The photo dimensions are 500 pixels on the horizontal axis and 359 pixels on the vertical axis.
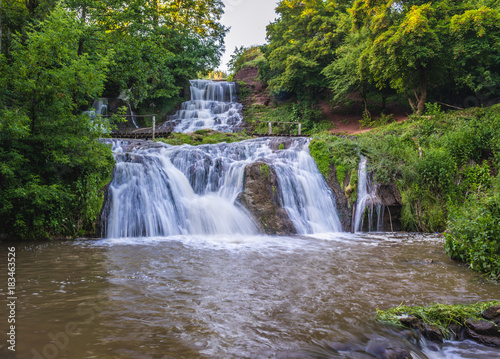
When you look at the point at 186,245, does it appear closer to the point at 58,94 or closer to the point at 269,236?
the point at 269,236

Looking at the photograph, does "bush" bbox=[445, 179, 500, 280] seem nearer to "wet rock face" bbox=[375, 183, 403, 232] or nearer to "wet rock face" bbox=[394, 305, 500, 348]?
"wet rock face" bbox=[394, 305, 500, 348]

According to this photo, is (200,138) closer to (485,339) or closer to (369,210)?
(369,210)

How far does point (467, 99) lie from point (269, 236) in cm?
2172

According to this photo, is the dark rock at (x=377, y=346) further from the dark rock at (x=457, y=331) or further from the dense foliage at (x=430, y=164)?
the dense foliage at (x=430, y=164)

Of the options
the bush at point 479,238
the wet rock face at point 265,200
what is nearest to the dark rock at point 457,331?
the bush at point 479,238

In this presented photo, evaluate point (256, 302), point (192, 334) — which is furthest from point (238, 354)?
point (256, 302)

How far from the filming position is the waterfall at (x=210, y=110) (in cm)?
2392

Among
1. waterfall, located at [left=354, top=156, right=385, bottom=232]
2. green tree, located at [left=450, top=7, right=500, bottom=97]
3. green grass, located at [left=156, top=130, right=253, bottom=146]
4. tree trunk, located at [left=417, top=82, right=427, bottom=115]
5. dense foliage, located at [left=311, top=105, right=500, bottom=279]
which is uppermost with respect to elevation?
green tree, located at [left=450, top=7, right=500, bottom=97]

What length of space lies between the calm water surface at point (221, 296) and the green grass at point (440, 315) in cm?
17

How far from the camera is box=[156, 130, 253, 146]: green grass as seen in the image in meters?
14.2

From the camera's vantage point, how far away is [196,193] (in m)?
10.5

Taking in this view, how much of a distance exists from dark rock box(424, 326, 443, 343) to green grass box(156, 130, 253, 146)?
1227 centimetres

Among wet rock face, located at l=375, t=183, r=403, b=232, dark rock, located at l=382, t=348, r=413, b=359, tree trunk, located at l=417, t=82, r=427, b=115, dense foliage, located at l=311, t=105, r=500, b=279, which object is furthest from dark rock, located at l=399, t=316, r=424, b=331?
tree trunk, located at l=417, t=82, r=427, b=115

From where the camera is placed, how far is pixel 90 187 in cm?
848
